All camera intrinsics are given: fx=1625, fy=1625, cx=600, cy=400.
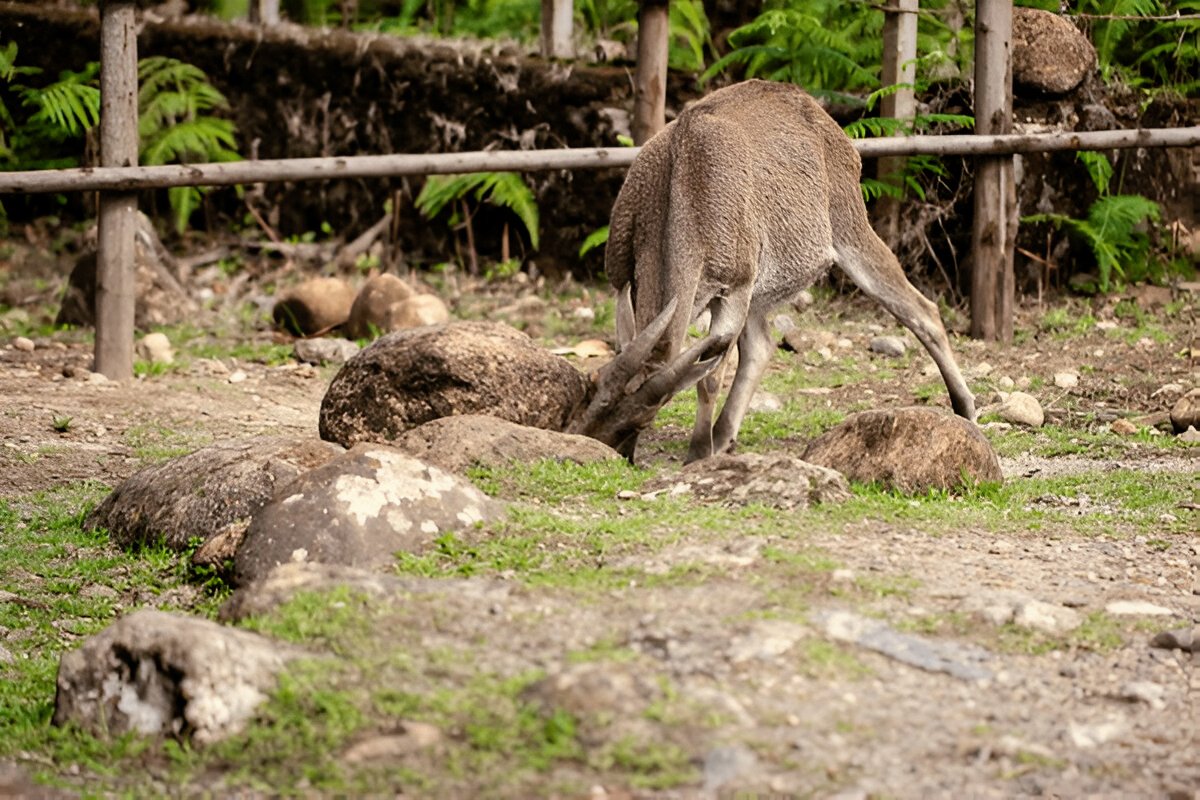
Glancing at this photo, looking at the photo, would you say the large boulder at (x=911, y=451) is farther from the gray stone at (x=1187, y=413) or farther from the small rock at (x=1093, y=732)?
the small rock at (x=1093, y=732)

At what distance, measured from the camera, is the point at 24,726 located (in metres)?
4.37

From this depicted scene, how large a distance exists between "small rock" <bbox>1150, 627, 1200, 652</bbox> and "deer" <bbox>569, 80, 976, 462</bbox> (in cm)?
248

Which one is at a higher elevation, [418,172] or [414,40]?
A: [414,40]

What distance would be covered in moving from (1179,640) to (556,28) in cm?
877

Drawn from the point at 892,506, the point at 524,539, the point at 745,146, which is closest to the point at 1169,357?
the point at 745,146

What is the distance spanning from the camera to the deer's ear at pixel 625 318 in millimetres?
7539

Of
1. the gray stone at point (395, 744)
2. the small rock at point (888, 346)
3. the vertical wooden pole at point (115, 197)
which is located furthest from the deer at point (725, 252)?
the vertical wooden pole at point (115, 197)

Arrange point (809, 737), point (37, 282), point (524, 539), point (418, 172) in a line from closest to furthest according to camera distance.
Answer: point (809, 737) → point (524, 539) → point (418, 172) → point (37, 282)

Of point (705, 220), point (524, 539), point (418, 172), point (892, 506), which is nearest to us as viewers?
point (524, 539)

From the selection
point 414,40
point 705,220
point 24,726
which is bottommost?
point 24,726

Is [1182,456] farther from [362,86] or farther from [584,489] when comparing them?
[362,86]

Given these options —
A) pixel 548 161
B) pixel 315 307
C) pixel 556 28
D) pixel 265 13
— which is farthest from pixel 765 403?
pixel 265 13

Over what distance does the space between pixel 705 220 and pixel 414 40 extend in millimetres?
6024

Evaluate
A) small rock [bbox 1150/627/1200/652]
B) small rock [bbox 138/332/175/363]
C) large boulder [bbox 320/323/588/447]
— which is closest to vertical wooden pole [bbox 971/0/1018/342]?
large boulder [bbox 320/323/588/447]
